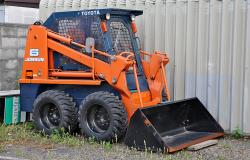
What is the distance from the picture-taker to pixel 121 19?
30.9 ft

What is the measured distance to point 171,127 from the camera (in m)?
8.80

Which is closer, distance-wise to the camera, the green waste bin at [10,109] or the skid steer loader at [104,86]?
the skid steer loader at [104,86]

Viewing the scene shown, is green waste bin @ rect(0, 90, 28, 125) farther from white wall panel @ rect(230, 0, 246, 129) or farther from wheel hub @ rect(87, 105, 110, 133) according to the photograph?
white wall panel @ rect(230, 0, 246, 129)

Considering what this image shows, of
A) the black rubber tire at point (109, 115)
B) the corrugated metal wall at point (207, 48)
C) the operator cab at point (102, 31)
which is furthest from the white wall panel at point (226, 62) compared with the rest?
the black rubber tire at point (109, 115)

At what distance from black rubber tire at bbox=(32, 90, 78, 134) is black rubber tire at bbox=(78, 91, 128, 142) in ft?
0.95

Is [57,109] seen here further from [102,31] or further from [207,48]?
[207,48]

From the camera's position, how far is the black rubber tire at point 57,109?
9.02 meters

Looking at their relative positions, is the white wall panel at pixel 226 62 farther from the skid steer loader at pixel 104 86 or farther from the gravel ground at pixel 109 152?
the gravel ground at pixel 109 152

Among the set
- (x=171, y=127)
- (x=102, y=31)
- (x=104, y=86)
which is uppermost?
(x=102, y=31)

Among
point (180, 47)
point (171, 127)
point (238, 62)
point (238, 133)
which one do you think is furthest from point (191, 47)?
point (238, 133)

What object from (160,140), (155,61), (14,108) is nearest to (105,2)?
(155,61)

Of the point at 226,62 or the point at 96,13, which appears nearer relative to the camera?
the point at 96,13

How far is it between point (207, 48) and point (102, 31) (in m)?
2.04

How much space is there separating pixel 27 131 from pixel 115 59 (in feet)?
8.17
